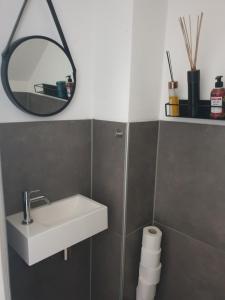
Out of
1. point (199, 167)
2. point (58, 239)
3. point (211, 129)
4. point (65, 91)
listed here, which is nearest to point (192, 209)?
point (199, 167)

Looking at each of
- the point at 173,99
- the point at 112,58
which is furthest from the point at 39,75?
the point at 173,99

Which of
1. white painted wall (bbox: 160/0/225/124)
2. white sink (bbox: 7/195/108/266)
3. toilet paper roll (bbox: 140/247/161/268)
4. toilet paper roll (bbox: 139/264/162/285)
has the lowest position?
toilet paper roll (bbox: 139/264/162/285)

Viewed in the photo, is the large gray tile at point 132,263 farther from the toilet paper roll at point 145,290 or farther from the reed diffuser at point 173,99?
the reed diffuser at point 173,99

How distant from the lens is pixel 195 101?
4.06 ft

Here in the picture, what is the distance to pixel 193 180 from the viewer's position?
1.39 m

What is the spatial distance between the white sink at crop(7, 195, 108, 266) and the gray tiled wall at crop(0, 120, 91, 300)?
0.08 m

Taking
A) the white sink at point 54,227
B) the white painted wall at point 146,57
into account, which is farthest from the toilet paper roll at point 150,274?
the white painted wall at point 146,57

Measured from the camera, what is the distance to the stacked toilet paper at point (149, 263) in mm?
1436

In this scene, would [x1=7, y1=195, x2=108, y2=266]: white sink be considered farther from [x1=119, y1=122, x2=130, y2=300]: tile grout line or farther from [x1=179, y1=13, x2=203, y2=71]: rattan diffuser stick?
[x1=179, y1=13, x2=203, y2=71]: rattan diffuser stick

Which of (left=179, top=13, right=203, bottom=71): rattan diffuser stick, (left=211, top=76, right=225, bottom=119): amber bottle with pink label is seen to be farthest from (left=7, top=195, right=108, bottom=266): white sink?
(left=179, top=13, right=203, bottom=71): rattan diffuser stick

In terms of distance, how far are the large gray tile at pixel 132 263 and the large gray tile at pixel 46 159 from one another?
42 centimetres

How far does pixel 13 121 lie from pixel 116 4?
2.72 ft

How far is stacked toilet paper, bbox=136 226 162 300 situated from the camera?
4.71ft

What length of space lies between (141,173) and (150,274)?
2.05ft
